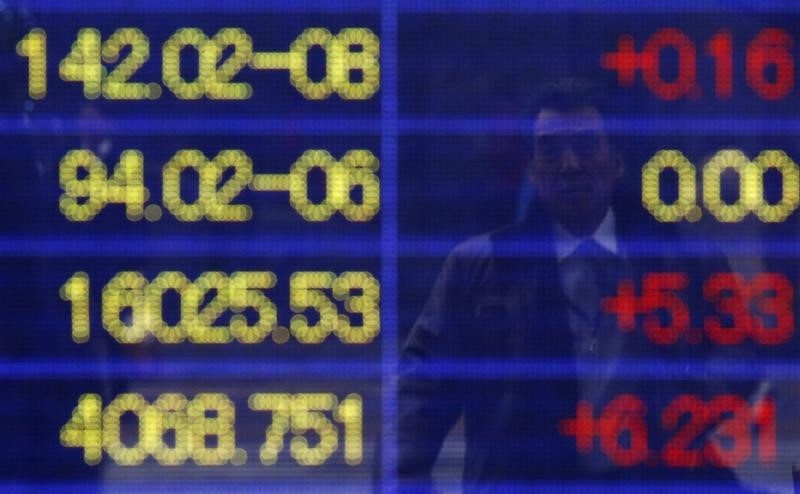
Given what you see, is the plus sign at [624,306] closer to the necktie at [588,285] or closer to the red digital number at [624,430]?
the necktie at [588,285]

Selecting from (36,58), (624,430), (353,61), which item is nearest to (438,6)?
(353,61)

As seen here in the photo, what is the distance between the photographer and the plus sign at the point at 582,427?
3195mm

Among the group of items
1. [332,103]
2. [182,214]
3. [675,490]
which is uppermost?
[332,103]

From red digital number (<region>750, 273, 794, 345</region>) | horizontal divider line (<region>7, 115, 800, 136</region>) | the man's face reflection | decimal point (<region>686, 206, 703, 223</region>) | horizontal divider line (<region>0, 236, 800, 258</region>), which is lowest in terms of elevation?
red digital number (<region>750, 273, 794, 345</region>)

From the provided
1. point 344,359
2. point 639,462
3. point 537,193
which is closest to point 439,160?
point 537,193

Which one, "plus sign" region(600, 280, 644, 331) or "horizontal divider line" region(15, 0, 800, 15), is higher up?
"horizontal divider line" region(15, 0, 800, 15)

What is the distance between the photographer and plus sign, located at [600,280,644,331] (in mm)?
3195

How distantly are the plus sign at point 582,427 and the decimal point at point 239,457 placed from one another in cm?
59

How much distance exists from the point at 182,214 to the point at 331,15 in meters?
0.46

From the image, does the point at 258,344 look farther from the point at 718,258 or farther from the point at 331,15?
the point at 718,258

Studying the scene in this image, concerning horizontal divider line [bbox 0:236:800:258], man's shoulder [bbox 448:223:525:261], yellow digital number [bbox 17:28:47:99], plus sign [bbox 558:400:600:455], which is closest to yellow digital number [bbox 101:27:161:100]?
yellow digital number [bbox 17:28:47:99]

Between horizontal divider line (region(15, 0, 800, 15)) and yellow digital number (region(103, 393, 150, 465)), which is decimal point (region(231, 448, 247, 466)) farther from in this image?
horizontal divider line (region(15, 0, 800, 15))

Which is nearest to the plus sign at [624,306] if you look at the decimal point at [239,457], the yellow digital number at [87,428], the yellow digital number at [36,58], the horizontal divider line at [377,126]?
the horizontal divider line at [377,126]

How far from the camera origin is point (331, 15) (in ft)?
10.5
